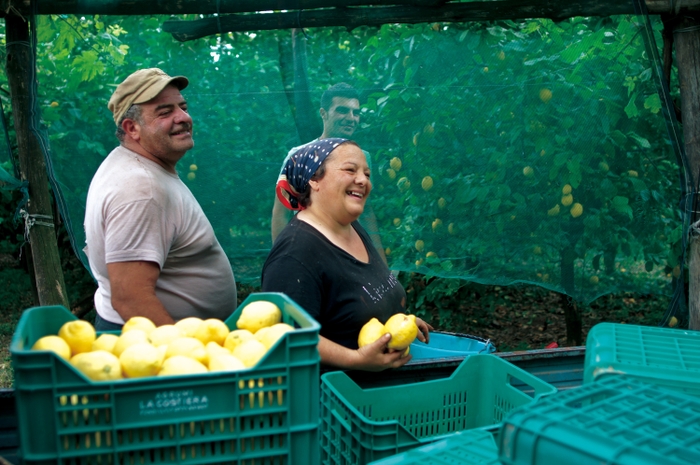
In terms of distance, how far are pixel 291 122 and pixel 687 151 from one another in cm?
217

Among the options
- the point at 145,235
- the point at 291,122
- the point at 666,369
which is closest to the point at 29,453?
the point at 145,235

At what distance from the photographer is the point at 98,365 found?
1385 mm

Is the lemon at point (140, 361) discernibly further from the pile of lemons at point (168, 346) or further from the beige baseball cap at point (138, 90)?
the beige baseball cap at point (138, 90)

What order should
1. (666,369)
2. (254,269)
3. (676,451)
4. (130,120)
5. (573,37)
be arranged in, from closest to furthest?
(676,451)
(666,369)
(130,120)
(573,37)
(254,269)

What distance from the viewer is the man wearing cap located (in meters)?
→ 2.34

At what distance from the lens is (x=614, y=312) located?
6109mm

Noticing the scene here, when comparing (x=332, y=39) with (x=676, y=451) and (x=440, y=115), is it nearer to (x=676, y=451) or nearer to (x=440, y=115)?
(x=440, y=115)

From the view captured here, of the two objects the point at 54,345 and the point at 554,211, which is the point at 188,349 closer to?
the point at 54,345

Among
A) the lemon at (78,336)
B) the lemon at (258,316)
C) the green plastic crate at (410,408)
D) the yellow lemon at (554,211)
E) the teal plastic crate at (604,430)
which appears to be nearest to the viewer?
the teal plastic crate at (604,430)

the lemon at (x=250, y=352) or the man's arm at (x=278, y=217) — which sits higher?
the man's arm at (x=278, y=217)

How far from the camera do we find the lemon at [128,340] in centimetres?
151

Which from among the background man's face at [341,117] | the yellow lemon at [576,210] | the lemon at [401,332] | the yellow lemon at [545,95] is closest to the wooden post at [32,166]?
the background man's face at [341,117]

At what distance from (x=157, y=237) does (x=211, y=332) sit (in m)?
0.80

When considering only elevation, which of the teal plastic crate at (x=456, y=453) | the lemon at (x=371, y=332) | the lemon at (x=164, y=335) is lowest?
the teal plastic crate at (x=456, y=453)
